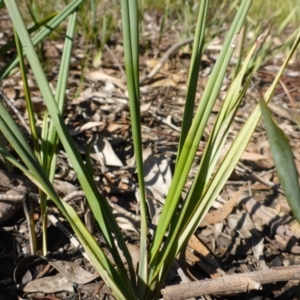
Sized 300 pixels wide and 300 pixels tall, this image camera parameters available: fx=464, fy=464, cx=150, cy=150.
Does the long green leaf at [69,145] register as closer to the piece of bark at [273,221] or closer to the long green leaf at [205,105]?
the long green leaf at [205,105]

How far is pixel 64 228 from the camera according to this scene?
1170mm

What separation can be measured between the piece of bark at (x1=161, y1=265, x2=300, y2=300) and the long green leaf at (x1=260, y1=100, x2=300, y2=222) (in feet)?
0.44

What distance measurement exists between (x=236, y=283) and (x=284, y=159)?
25cm

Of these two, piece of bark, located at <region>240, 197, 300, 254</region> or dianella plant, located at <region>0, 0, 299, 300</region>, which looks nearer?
dianella plant, located at <region>0, 0, 299, 300</region>

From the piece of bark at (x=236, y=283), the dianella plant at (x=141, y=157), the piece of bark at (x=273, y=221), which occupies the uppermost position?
the dianella plant at (x=141, y=157)

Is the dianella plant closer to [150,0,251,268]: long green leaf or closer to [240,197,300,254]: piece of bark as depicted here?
[150,0,251,268]: long green leaf

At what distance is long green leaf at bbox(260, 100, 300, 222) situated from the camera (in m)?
0.62

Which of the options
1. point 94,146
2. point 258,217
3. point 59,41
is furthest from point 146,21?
point 258,217

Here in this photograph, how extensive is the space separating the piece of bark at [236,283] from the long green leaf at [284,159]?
0.13 meters

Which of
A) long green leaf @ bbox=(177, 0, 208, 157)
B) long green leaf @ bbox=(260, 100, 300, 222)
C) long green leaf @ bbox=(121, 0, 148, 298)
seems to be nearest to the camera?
long green leaf @ bbox=(260, 100, 300, 222)

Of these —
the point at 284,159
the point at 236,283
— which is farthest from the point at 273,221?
the point at 284,159

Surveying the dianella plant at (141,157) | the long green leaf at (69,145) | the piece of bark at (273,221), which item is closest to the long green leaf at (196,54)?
the dianella plant at (141,157)

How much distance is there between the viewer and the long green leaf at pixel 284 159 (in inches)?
24.4

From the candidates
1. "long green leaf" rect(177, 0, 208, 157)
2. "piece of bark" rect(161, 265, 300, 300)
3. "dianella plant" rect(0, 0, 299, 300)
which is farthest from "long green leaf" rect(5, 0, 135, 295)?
"long green leaf" rect(177, 0, 208, 157)
